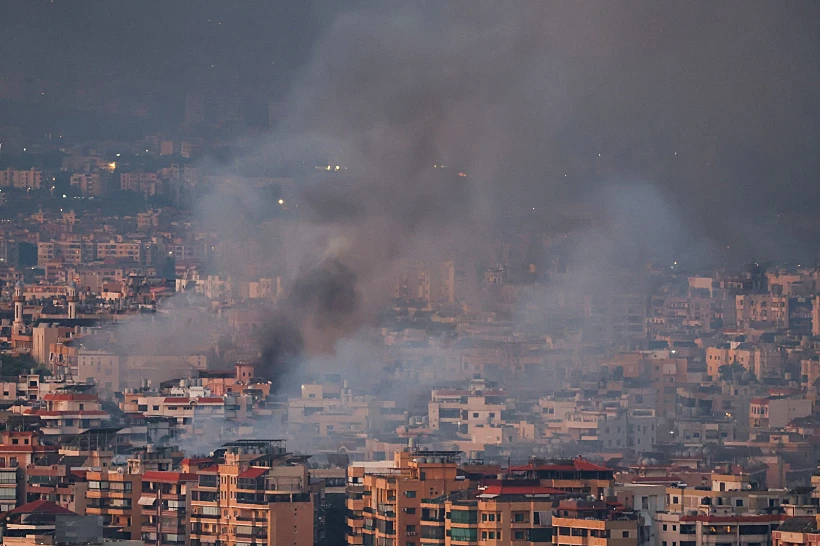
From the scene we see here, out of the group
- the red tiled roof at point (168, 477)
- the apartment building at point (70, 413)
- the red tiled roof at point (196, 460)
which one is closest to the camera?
the red tiled roof at point (168, 477)

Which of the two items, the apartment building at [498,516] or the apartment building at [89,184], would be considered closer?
the apartment building at [498,516]

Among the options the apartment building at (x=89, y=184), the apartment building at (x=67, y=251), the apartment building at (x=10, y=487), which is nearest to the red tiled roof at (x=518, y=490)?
the apartment building at (x=10, y=487)

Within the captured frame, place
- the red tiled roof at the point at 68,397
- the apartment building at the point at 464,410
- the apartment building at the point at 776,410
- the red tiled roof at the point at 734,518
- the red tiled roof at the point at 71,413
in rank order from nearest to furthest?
1. the red tiled roof at the point at 734,518
2. the red tiled roof at the point at 71,413
3. the red tiled roof at the point at 68,397
4. the apartment building at the point at 776,410
5. the apartment building at the point at 464,410

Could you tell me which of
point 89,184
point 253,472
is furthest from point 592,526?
point 89,184

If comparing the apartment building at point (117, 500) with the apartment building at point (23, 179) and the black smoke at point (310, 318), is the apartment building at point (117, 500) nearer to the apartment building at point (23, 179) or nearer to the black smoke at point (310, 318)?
the black smoke at point (310, 318)

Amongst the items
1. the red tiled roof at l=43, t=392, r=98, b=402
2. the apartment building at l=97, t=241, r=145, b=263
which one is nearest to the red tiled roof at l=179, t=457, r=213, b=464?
the red tiled roof at l=43, t=392, r=98, b=402

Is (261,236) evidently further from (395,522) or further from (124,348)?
(395,522)

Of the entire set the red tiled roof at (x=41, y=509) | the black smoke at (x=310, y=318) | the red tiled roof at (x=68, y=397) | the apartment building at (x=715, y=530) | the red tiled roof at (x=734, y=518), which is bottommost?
the apartment building at (x=715, y=530)
